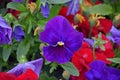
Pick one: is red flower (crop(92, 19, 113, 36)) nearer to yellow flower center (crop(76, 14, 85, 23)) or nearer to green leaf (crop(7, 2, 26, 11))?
yellow flower center (crop(76, 14, 85, 23))

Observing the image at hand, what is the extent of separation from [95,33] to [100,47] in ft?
0.46

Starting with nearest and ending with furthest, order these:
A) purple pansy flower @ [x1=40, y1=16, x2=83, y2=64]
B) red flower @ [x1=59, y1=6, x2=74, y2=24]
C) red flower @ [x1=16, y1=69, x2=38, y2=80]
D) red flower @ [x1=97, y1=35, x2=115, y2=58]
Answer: red flower @ [x1=16, y1=69, x2=38, y2=80] < purple pansy flower @ [x1=40, y1=16, x2=83, y2=64] < red flower @ [x1=97, y1=35, x2=115, y2=58] < red flower @ [x1=59, y1=6, x2=74, y2=24]

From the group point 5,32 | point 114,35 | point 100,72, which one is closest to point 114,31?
point 114,35

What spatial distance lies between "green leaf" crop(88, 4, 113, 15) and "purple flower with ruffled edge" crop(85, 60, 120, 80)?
25 cm

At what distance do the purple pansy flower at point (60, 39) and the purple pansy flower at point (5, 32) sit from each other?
0.09 m

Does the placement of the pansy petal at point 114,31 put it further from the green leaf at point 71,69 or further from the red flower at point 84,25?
the green leaf at point 71,69

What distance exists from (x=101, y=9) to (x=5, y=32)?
0.37m

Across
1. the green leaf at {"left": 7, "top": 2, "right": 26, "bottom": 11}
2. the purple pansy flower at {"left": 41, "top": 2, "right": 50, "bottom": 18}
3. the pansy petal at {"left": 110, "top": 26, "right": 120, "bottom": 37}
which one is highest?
the purple pansy flower at {"left": 41, "top": 2, "right": 50, "bottom": 18}

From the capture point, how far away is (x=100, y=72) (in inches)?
41.9

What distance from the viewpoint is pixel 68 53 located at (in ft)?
3.51

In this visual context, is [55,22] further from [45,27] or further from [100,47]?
[100,47]

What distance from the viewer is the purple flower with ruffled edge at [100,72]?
3.47 ft

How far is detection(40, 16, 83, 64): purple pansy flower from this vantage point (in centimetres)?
106

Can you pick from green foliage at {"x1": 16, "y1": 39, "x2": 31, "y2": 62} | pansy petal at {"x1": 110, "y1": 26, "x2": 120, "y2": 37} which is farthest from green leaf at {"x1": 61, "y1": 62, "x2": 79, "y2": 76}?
pansy petal at {"x1": 110, "y1": 26, "x2": 120, "y2": 37}
